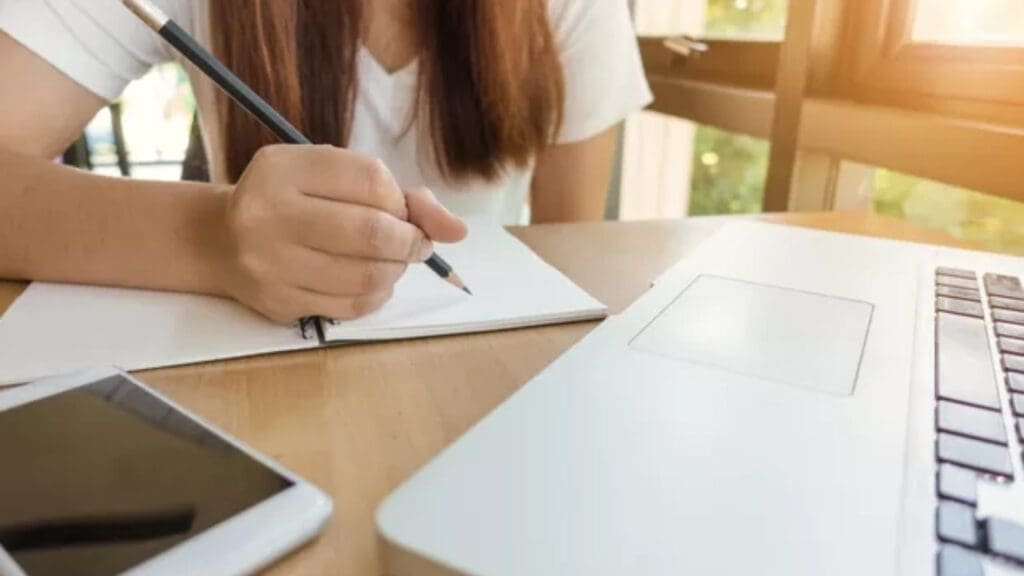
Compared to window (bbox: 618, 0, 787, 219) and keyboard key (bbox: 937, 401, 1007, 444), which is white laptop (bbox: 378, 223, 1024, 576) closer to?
keyboard key (bbox: 937, 401, 1007, 444)

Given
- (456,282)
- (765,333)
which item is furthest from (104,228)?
(765,333)

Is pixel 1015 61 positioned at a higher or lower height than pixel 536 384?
higher

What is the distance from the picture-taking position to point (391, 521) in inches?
8.6

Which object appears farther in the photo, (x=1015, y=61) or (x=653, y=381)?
(x=1015, y=61)

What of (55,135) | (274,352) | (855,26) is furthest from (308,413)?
(855,26)

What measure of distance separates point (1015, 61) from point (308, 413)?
2.87ft

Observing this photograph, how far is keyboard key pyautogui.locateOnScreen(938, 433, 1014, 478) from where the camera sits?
0.24m

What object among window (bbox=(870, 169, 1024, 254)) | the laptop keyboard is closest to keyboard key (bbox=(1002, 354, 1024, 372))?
the laptop keyboard

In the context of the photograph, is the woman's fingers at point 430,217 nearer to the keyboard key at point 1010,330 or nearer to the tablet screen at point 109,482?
the tablet screen at point 109,482

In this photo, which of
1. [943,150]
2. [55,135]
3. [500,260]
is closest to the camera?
[500,260]

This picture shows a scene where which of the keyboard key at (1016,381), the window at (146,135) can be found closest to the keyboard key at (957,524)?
the keyboard key at (1016,381)

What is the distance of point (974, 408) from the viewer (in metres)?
0.29

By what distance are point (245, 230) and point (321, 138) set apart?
13.4 inches

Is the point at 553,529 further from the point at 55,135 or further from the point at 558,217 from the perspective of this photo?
the point at 558,217
